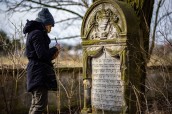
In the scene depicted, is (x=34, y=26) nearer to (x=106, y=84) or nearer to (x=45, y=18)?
(x=45, y=18)

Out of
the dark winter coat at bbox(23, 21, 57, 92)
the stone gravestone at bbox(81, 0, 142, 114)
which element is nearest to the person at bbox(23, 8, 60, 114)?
the dark winter coat at bbox(23, 21, 57, 92)

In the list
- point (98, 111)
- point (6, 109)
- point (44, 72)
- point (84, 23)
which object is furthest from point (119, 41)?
point (6, 109)

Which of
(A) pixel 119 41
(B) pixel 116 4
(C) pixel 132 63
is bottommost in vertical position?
(C) pixel 132 63

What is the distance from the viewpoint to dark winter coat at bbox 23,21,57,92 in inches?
196

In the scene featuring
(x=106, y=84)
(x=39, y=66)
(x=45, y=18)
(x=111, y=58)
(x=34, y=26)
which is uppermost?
(x=45, y=18)

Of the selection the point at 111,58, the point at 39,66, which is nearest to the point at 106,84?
the point at 111,58

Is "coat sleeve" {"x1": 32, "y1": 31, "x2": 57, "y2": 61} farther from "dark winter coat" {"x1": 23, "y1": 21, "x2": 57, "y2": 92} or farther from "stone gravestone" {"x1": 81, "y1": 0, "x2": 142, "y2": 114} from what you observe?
"stone gravestone" {"x1": 81, "y1": 0, "x2": 142, "y2": 114}

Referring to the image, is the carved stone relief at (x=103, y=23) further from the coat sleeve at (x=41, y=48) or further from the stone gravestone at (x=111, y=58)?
the coat sleeve at (x=41, y=48)

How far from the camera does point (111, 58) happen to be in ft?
22.1

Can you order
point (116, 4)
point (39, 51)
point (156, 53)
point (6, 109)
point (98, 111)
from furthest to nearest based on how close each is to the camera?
point (6, 109), point (98, 111), point (116, 4), point (156, 53), point (39, 51)

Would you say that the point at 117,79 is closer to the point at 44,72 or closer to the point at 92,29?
the point at 92,29

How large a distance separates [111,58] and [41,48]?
2105 mm

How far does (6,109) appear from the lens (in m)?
8.41

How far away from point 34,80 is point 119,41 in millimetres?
2111
